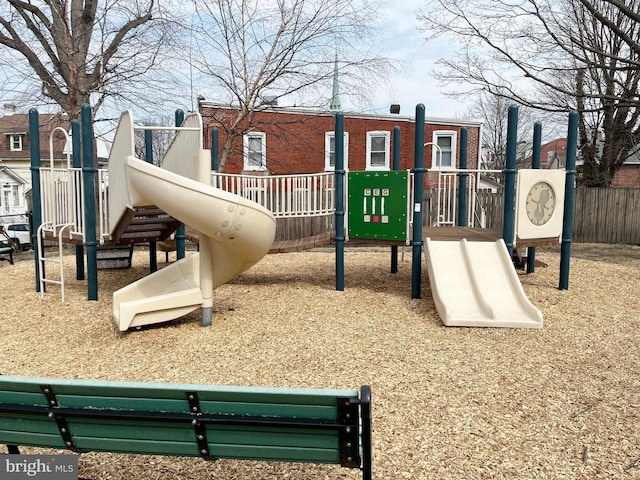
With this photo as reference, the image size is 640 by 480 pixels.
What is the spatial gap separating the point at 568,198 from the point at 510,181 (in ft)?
5.34

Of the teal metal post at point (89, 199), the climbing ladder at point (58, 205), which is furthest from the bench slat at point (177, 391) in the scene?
the climbing ladder at point (58, 205)

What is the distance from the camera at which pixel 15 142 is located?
3719 centimetres

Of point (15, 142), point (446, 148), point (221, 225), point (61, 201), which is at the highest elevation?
point (15, 142)

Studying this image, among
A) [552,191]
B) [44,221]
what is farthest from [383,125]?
[44,221]

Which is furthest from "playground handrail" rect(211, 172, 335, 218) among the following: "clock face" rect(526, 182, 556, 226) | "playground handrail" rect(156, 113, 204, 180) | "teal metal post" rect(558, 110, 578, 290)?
"teal metal post" rect(558, 110, 578, 290)

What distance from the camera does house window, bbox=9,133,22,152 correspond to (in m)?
36.8

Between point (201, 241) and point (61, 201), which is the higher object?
point (61, 201)

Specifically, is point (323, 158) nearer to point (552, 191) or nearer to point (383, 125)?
point (383, 125)

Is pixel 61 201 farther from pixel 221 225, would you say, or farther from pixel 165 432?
pixel 165 432

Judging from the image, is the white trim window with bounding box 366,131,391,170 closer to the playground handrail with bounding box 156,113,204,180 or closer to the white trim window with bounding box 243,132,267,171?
the white trim window with bounding box 243,132,267,171

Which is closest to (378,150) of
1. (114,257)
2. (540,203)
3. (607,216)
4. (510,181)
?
(607,216)

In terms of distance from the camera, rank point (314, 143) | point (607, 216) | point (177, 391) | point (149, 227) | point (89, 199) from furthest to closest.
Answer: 1. point (314, 143)
2. point (607, 216)
3. point (149, 227)
4. point (89, 199)
5. point (177, 391)

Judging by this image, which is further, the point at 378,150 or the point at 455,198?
the point at 378,150

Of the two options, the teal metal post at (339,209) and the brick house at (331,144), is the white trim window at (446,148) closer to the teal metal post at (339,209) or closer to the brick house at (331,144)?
the brick house at (331,144)
